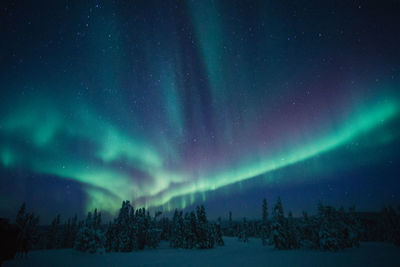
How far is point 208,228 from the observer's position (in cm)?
5488

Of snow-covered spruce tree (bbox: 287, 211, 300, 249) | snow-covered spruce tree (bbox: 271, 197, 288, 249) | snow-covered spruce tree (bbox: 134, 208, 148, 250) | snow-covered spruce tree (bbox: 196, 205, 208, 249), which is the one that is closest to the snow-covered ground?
snow-covered spruce tree (bbox: 271, 197, 288, 249)

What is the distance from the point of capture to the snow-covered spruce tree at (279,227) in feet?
152

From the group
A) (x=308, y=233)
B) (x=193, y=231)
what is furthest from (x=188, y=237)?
(x=308, y=233)

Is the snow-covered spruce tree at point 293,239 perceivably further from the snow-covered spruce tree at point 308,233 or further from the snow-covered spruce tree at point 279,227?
the snow-covered spruce tree at point 279,227

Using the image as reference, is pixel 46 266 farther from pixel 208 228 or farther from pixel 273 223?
pixel 273 223

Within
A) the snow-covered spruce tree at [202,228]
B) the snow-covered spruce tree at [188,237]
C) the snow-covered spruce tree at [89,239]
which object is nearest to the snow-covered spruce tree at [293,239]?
the snow-covered spruce tree at [202,228]

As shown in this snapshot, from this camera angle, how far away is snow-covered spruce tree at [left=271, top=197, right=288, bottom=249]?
4647cm

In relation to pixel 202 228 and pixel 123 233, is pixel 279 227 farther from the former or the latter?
pixel 123 233

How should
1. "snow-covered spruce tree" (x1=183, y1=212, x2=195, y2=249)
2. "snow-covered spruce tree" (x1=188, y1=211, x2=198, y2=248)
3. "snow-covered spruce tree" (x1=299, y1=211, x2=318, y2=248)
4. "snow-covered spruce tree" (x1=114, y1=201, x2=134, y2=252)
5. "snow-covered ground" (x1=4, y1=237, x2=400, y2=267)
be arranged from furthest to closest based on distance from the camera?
"snow-covered spruce tree" (x1=183, y1=212, x2=195, y2=249), "snow-covered spruce tree" (x1=188, y1=211, x2=198, y2=248), "snow-covered spruce tree" (x1=114, y1=201, x2=134, y2=252), "snow-covered spruce tree" (x1=299, y1=211, x2=318, y2=248), "snow-covered ground" (x1=4, y1=237, x2=400, y2=267)

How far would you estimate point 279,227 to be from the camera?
1870 inches

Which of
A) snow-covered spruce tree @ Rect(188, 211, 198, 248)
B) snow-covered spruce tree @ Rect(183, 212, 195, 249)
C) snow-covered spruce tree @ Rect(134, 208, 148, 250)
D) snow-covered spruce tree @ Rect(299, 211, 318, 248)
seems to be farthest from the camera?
snow-covered spruce tree @ Rect(134, 208, 148, 250)

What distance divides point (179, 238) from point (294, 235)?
35.5 metres

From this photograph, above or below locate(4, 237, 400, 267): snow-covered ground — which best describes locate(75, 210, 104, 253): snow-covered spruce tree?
above

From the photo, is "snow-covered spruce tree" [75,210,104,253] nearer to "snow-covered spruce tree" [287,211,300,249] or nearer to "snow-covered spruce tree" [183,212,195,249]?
"snow-covered spruce tree" [183,212,195,249]
